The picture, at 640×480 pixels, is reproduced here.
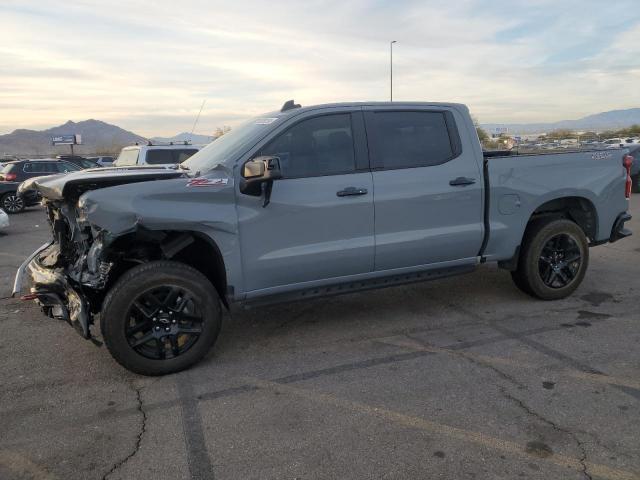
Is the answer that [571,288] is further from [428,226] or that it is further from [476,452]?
[476,452]

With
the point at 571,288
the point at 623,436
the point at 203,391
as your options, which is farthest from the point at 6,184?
the point at 623,436

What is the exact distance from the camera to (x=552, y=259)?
17.9 feet

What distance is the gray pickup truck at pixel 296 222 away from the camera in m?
3.86

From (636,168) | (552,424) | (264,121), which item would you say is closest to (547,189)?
(552,424)

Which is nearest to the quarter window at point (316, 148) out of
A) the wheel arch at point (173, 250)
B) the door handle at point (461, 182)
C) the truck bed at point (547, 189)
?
the wheel arch at point (173, 250)

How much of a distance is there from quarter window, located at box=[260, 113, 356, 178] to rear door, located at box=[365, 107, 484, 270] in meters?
0.24

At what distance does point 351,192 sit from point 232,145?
3.63 ft

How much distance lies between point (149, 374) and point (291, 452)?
148 centimetres

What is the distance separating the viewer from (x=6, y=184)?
15.4 meters

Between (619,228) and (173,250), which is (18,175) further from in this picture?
(619,228)

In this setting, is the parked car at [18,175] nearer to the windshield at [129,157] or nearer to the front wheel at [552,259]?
the windshield at [129,157]

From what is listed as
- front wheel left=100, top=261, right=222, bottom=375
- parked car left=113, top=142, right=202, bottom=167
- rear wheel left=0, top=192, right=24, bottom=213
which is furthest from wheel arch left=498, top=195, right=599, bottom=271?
rear wheel left=0, top=192, right=24, bottom=213

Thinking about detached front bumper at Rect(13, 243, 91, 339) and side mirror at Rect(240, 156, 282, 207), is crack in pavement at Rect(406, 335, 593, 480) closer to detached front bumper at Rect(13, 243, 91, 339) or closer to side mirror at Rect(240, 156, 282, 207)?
side mirror at Rect(240, 156, 282, 207)

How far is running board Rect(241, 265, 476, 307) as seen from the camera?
14.1 ft
